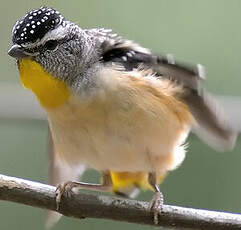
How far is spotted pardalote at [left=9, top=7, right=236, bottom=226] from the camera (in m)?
2.59

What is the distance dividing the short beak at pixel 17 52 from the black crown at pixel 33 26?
0.02 metres

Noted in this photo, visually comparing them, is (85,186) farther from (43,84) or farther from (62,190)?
(43,84)

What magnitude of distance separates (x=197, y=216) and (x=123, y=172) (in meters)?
0.78

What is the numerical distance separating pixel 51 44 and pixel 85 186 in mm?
604

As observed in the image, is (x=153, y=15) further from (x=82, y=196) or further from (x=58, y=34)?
(x=82, y=196)

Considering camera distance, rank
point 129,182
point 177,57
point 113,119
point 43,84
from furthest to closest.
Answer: point 177,57 < point 129,182 < point 113,119 < point 43,84

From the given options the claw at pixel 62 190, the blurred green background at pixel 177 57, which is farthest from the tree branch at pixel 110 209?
the blurred green background at pixel 177 57

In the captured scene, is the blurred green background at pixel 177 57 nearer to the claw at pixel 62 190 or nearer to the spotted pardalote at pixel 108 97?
the spotted pardalote at pixel 108 97

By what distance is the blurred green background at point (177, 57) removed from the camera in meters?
3.92

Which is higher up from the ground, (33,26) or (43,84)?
(33,26)

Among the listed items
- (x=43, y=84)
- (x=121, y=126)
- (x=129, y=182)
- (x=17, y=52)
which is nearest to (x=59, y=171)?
(x=129, y=182)

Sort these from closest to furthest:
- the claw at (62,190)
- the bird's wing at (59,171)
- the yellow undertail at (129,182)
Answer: the claw at (62,190)
the yellow undertail at (129,182)
the bird's wing at (59,171)

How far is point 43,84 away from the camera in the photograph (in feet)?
8.55

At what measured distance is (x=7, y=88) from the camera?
3943 millimetres
